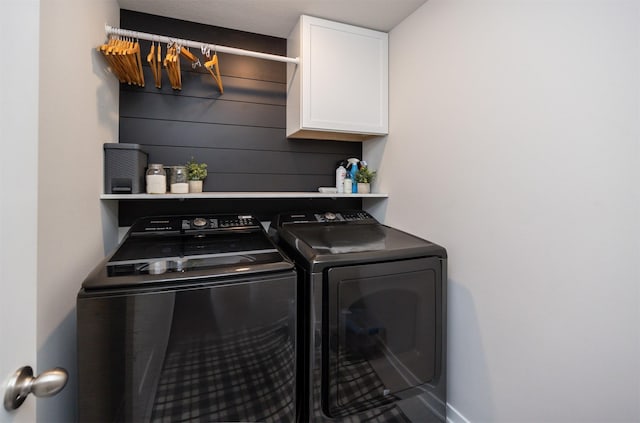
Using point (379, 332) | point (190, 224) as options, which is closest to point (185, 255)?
point (190, 224)

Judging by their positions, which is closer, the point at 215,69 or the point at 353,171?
the point at 215,69

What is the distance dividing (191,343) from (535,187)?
1520 mm

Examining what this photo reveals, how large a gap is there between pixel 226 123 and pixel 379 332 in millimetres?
1698

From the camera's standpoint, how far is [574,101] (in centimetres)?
108

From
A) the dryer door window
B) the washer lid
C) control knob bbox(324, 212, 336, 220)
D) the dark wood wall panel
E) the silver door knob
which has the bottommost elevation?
Result: the dryer door window

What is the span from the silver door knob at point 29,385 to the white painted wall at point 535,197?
1.57 metres

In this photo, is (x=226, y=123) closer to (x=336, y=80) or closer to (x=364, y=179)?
(x=336, y=80)

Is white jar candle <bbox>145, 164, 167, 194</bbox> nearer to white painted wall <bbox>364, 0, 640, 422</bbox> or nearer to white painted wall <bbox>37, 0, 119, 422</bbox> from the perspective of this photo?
white painted wall <bbox>37, 0, 119, 422</bbox>

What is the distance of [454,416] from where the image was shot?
5.24 feet

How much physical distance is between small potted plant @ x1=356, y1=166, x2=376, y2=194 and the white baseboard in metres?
1.45

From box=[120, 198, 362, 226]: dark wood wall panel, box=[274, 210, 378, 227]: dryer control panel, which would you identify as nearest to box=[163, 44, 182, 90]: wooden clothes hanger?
box=[120, 198, 362, 226]: dark wood wall panel

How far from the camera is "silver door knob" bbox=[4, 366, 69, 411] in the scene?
544 millimetres

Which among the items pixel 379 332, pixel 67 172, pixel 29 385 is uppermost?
pixel 67 172

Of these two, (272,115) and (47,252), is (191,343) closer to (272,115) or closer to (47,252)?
(47,252)
